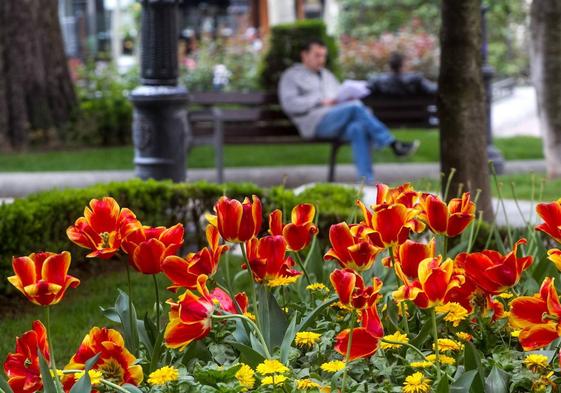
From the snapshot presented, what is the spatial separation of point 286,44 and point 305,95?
2.45 metres

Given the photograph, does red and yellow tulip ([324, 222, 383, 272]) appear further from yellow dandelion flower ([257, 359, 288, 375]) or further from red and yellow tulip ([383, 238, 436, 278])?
yellow dandelion flower ([257, 359, 288, 375])

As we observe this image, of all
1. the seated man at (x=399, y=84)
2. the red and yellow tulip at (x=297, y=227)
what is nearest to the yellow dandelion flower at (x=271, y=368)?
Answer: the red and yellow tulip at (x=297, y=227)

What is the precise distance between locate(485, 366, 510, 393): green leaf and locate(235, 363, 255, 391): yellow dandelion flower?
1.65 feet

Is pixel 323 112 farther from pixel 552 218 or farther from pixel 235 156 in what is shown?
pixel 552 218

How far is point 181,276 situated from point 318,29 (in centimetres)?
1152

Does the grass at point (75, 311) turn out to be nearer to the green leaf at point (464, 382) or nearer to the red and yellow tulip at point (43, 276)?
the red and yellow tulip at point (43, 276)

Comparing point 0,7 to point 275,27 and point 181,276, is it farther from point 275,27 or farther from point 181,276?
point 181,276

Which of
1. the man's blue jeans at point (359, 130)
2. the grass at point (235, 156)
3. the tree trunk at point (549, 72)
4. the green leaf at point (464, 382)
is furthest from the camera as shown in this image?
the grass at point (235, 156)

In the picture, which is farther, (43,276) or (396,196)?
(396,196)

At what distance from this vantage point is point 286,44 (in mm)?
14320

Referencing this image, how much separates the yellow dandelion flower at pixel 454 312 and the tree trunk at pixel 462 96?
3628 mm

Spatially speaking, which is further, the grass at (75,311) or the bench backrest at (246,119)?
the bench backrest at (246,119)

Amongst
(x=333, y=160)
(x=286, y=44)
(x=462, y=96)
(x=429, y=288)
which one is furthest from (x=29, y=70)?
(x=429, y=288)

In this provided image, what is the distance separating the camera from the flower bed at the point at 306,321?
2.70m
